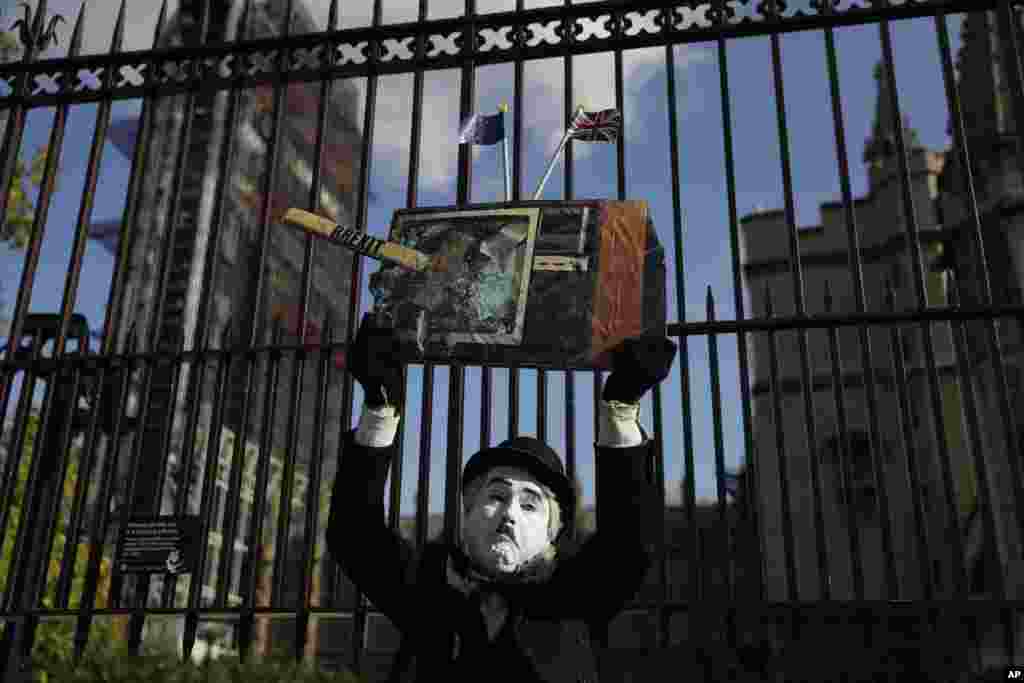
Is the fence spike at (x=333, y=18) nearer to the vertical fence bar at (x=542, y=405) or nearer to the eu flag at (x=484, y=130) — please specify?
the eu flag at (x=484, y=130)

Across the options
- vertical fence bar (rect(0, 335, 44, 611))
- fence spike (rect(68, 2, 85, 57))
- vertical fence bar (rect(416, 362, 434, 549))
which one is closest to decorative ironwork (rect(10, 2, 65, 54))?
fence spike (rect(68, 2, 85, 57))

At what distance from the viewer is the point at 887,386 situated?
2438cm

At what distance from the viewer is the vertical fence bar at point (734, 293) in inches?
191

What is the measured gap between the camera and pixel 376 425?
3730 millimetres

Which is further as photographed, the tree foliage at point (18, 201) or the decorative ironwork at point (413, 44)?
the tree foliage at point (18, 201)

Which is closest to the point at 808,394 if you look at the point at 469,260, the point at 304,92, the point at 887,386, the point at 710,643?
the point at 710,643

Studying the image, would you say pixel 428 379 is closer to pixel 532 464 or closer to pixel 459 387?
pixel 459 387

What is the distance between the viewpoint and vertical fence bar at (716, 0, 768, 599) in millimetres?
4848

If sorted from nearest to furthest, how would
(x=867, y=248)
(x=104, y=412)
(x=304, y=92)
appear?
1. (x=104, y=412)
2. (x=867, y=248)
3. (x=304, y=92)

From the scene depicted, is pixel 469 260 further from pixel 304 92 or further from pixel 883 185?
pixel 304 92

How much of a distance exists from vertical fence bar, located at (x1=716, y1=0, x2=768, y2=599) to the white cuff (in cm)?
131

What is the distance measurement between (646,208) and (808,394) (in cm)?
155

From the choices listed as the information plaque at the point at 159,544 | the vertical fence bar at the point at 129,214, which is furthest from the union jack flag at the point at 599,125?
the information plaque at the point at 159,544

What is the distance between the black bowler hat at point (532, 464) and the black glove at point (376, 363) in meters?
0.41
